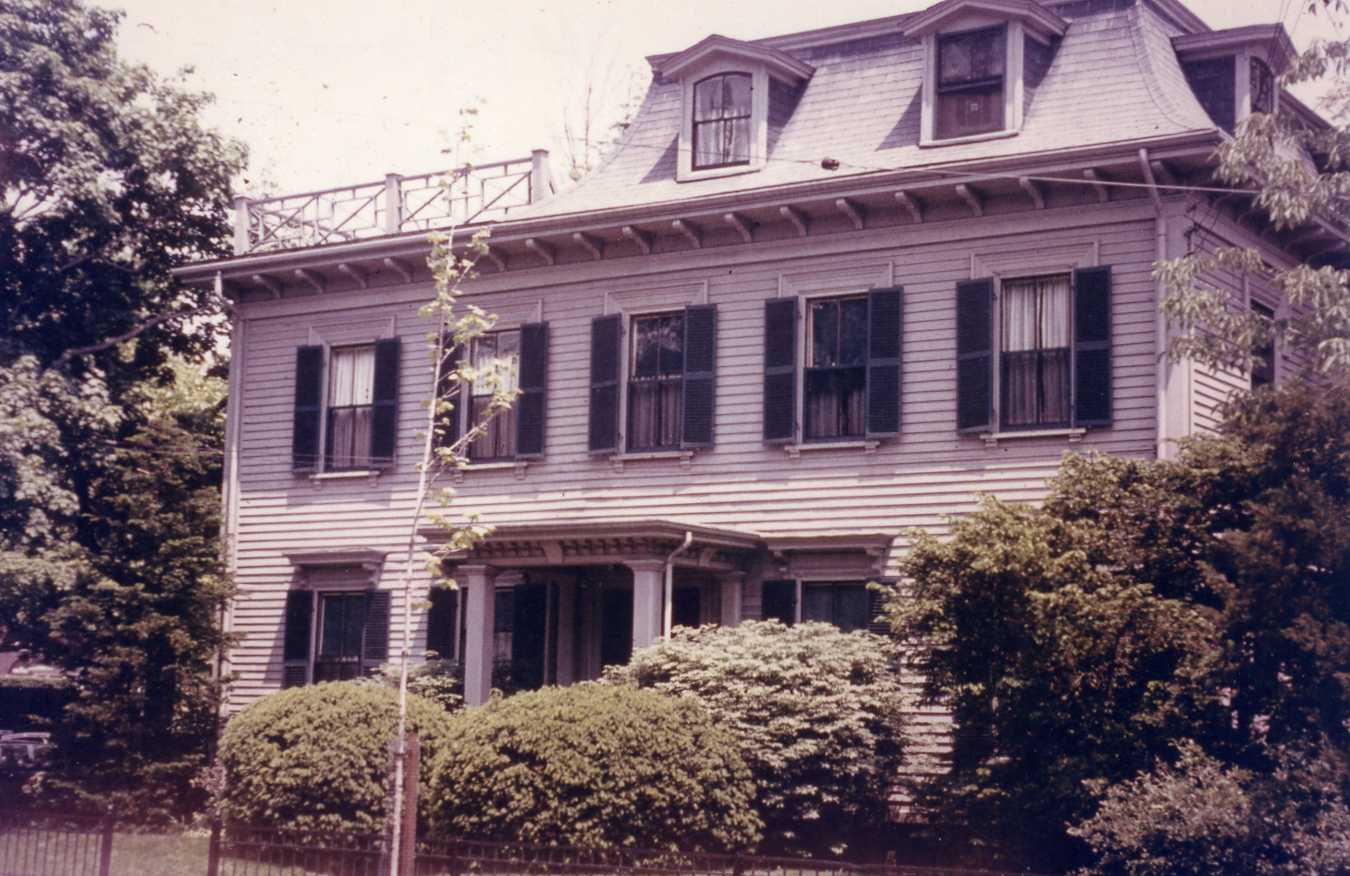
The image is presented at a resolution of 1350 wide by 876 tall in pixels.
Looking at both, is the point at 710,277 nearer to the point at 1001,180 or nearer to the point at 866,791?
the point at 1001,180

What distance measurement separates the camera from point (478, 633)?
20375mm

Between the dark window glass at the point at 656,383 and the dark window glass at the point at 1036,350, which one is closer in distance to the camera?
the dark window glass at the point at 1036,350

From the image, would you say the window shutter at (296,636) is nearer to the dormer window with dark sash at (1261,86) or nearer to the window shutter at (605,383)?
the window shutter at (605,383)

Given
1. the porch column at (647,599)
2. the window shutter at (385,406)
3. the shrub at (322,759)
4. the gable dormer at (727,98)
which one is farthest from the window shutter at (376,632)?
the gable dormer at (727,98)

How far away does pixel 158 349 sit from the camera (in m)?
28.6

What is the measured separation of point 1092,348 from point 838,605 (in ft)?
14.8

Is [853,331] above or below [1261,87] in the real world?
below

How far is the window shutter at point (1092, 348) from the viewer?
18156 millimetres

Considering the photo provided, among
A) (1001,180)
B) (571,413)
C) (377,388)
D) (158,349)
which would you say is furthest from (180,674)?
(1001,180)

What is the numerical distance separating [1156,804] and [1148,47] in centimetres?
1078

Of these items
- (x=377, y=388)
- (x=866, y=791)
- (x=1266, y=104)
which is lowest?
(x=866, y=791)

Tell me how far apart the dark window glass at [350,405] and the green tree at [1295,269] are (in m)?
12.7

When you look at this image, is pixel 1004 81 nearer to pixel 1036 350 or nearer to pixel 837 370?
pixel 1036 350

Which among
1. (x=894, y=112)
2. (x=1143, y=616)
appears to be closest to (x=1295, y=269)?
(x=1143, y=616)
